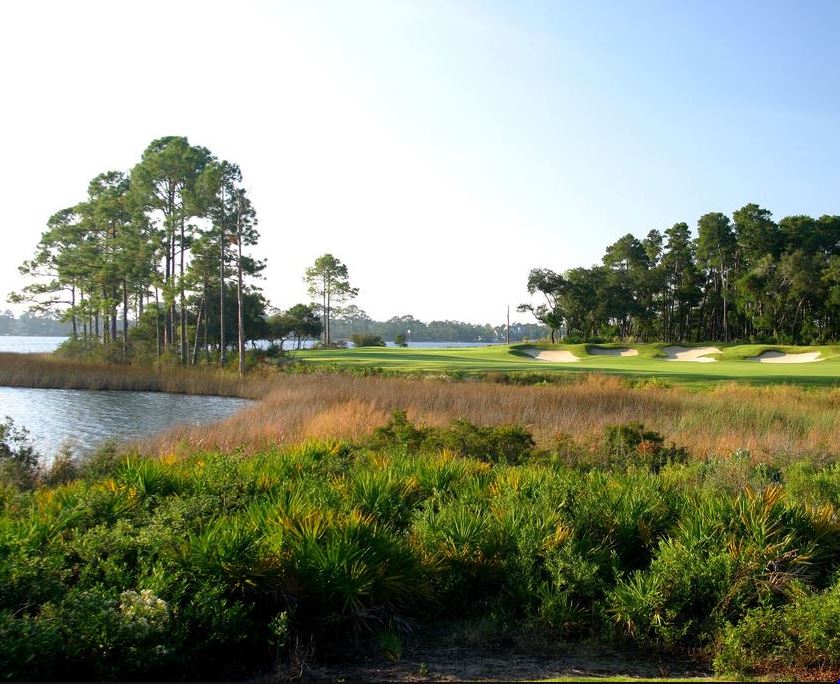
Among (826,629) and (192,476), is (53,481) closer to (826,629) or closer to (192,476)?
(192,476)

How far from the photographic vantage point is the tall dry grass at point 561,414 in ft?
38.5

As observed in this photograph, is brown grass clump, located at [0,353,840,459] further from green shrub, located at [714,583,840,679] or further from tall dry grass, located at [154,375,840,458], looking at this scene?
green shrub, located at [714,583,840,679]

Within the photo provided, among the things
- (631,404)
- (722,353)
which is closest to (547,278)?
(722,353)

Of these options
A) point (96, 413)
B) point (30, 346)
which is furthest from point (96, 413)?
point (30, 346)

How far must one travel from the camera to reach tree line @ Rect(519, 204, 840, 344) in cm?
5872

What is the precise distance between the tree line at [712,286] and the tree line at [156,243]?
35.1 m

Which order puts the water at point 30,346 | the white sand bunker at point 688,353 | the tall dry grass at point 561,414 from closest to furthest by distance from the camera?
the tall dry grass at point 561,414 < the white sand bunker at point 688,353 < the water at point 30,346

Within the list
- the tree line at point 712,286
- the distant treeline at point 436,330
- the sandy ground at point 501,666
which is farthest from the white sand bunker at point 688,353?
the distant treeline at point 436,330

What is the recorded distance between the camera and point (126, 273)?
4012 cm

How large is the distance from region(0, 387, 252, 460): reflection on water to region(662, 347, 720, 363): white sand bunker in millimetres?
28403

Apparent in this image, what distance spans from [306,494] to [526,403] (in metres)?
10.4

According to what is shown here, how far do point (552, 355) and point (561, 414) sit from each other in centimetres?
3218

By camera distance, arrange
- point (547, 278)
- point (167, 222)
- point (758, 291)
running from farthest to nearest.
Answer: point (547, 278), point (758, 291), point (167, 222)

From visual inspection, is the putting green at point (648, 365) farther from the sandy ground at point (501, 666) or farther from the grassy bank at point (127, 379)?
the sandy ground at point (501, 666)
